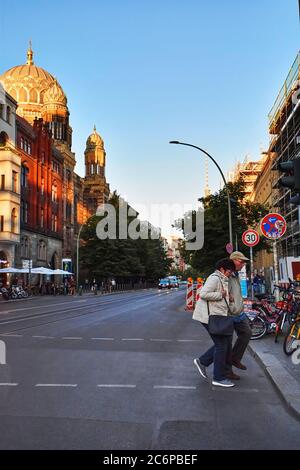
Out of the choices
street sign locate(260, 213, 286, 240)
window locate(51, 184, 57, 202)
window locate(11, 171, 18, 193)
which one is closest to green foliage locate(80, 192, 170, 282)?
window locate(51, 184, 57, 202)

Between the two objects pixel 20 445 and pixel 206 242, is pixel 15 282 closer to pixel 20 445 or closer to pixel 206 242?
pixel 206 242

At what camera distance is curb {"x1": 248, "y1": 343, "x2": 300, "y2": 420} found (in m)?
5.86

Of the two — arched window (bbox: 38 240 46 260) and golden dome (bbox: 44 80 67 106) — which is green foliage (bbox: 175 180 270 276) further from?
golden dome (bbox: 44 80 67 106)

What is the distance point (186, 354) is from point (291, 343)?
2.13 metres

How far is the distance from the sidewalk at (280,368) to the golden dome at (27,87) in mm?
71546

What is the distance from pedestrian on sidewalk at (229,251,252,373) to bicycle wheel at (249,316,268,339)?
13.3 feet

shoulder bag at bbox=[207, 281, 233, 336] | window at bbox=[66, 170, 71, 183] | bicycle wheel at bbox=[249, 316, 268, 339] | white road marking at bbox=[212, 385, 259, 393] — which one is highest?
window at bbox=[66, 170, 71, 183]

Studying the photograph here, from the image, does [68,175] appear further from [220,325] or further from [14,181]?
[220,325]

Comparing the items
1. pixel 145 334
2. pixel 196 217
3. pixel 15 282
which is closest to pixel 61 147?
pixel 15 282

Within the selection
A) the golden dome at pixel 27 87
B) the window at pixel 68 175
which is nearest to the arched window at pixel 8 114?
the window at pixel 68 175

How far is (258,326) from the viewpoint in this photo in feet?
39.4

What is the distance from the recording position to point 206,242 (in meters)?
Answer: 30.4

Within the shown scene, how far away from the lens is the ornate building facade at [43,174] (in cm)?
5291
